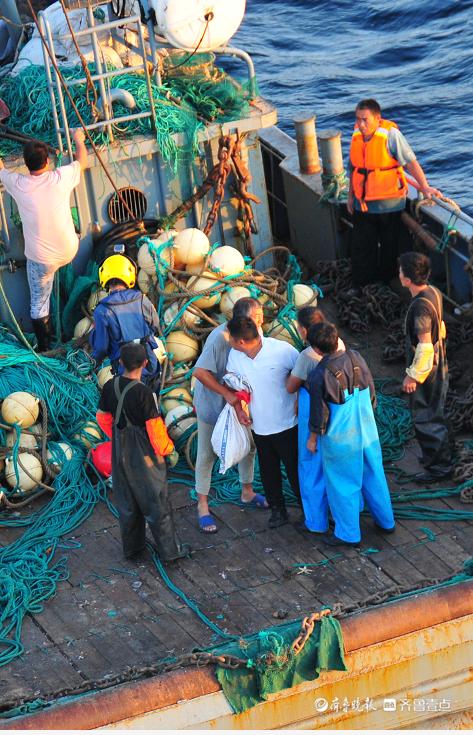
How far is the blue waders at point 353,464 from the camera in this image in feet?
24.3

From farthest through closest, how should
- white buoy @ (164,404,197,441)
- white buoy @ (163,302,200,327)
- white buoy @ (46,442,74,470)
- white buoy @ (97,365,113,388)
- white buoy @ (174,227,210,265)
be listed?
white buoy @ (174,227,210,265), white buoy @ (163,302,200,327), white buoy @ (97,365,113,388), white buoy @ (164,404,197,441), white buoy @ (46,442,74,470)

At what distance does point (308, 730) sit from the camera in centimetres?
665

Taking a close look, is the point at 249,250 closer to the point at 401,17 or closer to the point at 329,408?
the point at 329,408

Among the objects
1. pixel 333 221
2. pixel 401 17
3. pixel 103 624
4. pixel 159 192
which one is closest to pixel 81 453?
pixel 103 624

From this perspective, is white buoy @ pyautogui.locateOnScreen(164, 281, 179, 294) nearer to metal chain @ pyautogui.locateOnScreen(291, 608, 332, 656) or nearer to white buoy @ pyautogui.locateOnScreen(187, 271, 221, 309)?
white buoy @ pyautogui.locateOnScreen(187, 271, 221, 309)

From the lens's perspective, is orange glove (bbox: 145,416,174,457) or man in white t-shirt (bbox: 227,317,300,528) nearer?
orange glove (bbox: 145,416,174,457)

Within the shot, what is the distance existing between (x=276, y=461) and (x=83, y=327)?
2.60 meters

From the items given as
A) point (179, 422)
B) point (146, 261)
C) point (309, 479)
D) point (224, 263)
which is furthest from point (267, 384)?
point (146, 261)

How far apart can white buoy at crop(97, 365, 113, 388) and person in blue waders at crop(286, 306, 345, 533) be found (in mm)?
2037

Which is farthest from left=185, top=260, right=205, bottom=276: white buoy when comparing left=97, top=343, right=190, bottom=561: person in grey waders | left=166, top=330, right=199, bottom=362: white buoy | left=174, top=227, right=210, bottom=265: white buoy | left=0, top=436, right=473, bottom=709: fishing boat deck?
left=97, top=343, right=190, bottom=561: person in grey waders

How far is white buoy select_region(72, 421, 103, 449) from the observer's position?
8.95 meters

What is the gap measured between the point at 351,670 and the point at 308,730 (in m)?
0.42

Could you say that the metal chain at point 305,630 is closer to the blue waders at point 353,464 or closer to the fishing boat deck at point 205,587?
the fishing boat deck at point 205,587

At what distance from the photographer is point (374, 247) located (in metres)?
10.3
